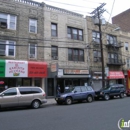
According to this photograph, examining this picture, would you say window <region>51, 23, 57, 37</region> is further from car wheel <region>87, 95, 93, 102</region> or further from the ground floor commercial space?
car wheel <region>87, 95, 93, 102</region>

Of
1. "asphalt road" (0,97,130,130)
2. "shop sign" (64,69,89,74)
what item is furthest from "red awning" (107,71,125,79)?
"asphalt road" (0,97,130,130)

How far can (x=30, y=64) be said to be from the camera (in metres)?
18.0

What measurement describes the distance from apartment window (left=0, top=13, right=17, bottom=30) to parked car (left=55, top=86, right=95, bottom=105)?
9.52 m

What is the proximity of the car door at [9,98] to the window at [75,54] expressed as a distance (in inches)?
444

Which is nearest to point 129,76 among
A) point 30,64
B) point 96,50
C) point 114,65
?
point 114,65

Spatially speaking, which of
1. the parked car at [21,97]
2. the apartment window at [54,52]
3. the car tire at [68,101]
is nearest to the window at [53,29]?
the apartment window at [54,52]

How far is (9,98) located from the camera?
1202 centimetres

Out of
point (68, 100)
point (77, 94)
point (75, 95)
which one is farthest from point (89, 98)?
point (68, 100)

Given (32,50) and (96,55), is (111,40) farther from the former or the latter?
(32,50)

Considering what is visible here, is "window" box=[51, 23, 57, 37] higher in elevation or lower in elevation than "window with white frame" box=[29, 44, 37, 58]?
higher

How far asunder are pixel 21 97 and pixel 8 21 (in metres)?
9.69

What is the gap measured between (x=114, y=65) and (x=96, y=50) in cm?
425

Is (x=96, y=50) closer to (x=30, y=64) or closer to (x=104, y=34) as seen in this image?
(x=104, y=34)

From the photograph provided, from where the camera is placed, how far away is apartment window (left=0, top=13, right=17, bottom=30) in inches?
700
